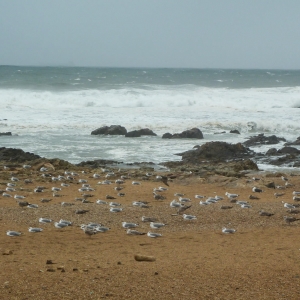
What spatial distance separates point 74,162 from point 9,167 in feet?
9.40

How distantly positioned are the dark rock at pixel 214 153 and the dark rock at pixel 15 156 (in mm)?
5616

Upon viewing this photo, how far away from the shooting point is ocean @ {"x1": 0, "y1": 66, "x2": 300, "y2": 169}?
21.9 m

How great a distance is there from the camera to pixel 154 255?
7262 mm

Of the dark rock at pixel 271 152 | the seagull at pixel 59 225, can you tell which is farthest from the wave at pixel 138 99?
the seagull at pixel 59 225

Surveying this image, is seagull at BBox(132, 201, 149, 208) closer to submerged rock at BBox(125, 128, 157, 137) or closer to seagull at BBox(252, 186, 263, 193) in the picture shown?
seagull at BBox(252, 186, 263, 193)

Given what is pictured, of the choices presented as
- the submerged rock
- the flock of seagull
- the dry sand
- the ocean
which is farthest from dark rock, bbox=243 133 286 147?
the dry sand

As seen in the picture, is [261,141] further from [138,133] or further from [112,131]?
[112,131]

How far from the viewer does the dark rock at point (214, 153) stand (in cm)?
1888

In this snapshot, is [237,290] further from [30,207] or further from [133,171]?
[133,171]

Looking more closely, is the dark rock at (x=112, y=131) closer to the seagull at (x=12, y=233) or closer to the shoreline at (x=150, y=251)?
the shoreline at (x=150, y=251)

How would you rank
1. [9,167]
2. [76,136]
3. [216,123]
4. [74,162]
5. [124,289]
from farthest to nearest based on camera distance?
1. [216,123]
2. [76,136]
3. [74,162]
4. [9,167]
5. [124,289]

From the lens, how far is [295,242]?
7961 millimetres

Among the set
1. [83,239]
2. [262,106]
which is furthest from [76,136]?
[262,106]

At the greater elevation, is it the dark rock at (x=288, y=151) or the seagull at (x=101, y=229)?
the seagull at (x=101, y=229)
